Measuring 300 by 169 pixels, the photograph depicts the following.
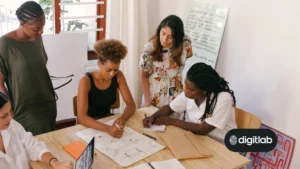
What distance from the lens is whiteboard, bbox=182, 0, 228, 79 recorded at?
2.73 m

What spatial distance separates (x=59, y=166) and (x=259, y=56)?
64.8 inches

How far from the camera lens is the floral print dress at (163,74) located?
240 cm

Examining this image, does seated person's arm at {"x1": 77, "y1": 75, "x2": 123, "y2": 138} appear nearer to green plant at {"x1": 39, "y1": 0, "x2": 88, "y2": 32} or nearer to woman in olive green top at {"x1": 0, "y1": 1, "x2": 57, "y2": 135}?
woman in olive green top at {"x1": 0, "y1": 1, "x2": 57, "y2": 135}

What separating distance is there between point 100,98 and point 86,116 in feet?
0.80

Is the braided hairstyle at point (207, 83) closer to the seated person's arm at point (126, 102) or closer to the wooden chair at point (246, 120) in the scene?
the wooden chair at point (246, 120)

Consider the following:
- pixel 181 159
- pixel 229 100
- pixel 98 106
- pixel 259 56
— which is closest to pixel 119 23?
pixel 98 106

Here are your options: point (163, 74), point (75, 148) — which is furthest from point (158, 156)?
point (163, 74)

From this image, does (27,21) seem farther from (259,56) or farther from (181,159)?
(259,56)

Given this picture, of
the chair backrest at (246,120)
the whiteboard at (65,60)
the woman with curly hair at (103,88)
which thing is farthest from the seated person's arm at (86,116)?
the whiteboard at (65,60)

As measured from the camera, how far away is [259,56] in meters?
2.45

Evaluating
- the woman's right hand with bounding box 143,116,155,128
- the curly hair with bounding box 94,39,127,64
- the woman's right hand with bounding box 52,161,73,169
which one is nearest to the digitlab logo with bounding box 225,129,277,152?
the woman's right hand with bounding box 52,161,73,169

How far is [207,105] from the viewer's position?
193 cm

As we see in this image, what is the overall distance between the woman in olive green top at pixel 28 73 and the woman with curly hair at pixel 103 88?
0.27m

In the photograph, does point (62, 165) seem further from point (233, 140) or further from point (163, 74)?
point (163, 74)
